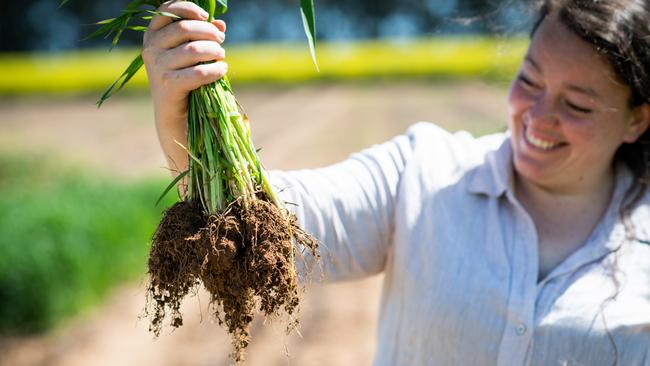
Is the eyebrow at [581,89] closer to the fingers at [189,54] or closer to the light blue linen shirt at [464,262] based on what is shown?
the light blue linen shirt at [464,262]

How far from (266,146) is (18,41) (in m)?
17.6

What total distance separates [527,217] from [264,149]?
30.9 ft

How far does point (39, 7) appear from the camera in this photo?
25.4 metres

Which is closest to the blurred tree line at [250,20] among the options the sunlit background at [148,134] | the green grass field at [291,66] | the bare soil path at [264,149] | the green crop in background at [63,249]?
the sunlit background at [148,134]

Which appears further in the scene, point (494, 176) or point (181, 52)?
point (494, 176)

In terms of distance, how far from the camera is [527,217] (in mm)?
1872

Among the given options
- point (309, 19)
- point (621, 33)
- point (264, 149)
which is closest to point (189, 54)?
point (309, 19)

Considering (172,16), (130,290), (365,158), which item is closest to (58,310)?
(130,290)

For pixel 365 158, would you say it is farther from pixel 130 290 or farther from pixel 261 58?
pixel 261 58

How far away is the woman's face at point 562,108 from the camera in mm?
1854

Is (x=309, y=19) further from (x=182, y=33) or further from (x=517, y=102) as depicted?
(x=517, y=102)

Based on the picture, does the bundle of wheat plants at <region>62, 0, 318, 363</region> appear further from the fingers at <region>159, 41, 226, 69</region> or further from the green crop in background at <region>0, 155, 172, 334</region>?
the green crop in background at <region>0, 155, 172, 334</region>

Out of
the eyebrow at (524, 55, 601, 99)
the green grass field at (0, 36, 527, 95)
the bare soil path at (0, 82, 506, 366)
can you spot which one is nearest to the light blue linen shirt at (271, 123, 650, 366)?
the eyebrow at (524, 55, 601, 99)

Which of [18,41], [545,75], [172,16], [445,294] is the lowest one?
[18,41]
